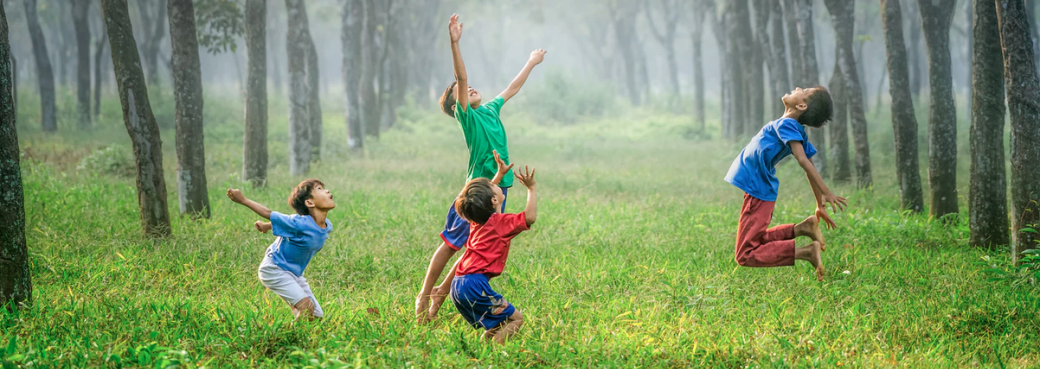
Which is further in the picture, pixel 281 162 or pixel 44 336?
pixel 281 162

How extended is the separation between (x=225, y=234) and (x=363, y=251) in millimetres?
1503

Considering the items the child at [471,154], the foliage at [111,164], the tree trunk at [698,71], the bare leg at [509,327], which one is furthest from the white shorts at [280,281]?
the tree trunk at [698,71]

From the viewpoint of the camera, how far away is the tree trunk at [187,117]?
7707 mm

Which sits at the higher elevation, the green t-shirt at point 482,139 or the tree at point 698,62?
the tree at point 698,62

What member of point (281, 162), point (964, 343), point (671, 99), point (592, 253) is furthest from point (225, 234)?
point (671, 99)

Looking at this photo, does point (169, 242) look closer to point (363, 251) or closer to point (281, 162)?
point (363, 251)

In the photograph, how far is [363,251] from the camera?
655cm

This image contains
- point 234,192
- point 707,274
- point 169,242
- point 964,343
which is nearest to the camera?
point 234,192

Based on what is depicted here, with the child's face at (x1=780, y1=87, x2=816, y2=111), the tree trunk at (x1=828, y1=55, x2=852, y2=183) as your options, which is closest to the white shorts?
the child's face at (x1=780, y1=87, x2=816, y2=111)

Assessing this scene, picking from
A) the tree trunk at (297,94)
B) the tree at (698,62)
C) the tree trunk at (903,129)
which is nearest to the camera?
the tree trunk at (903,129)

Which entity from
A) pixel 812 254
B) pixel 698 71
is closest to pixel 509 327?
pixel 812 254

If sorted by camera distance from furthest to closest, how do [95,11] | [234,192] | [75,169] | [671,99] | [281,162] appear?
1. [671,99]
2. [95,11]
3. [281,162]
4. [75,169]
5. [234,192]

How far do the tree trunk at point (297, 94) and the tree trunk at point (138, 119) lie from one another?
552 centimetres

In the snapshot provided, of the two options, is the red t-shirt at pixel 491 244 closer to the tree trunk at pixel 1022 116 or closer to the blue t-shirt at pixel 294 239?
the blue t-shirt at pixel 294 239
